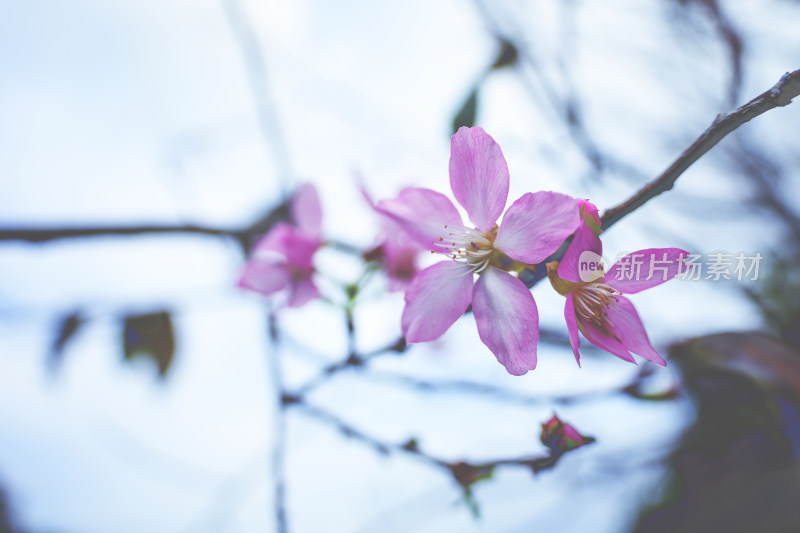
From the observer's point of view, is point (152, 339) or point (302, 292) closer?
point (302, 292)

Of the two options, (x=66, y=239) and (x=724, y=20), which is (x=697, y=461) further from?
(x=66, y=239)

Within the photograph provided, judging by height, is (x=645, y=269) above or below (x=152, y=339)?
above

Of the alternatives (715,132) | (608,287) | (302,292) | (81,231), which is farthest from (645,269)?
(81,231)

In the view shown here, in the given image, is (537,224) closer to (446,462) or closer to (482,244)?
(482,244)

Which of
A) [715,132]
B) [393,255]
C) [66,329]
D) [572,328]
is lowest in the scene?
[66,329]

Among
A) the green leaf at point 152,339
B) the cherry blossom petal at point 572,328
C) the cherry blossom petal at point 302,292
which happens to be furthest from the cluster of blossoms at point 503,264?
the green leaf at point 152,339

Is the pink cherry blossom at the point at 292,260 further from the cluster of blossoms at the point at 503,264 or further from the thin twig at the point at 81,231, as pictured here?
the cluster of blossoms at the point at 503,264
